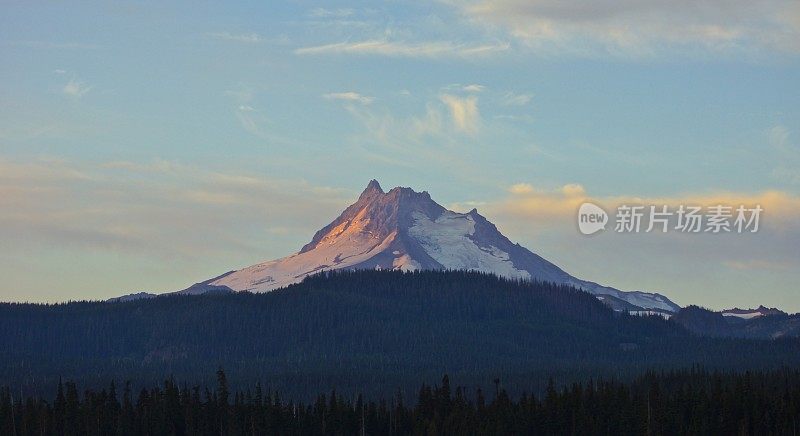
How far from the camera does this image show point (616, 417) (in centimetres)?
18812

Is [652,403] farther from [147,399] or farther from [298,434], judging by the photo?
[147,399]

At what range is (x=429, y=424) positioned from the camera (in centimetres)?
18625

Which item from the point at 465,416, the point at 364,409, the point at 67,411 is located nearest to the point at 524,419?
the point at 465,416

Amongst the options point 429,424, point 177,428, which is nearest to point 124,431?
point 177,428

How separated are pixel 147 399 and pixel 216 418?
29.1ft

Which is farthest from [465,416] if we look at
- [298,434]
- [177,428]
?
[177,428]

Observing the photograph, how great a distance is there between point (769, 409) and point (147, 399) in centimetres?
6929

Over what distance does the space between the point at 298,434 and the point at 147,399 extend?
64.0 feet

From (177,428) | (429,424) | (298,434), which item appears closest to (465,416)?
(429,424)

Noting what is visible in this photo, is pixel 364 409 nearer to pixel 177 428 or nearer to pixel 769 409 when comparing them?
pixel 177 428

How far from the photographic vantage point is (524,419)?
188 metres

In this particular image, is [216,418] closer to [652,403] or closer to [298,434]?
[298,434]

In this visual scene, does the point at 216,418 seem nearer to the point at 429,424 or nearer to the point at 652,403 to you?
the point at 429,424

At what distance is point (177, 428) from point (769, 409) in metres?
65.2
